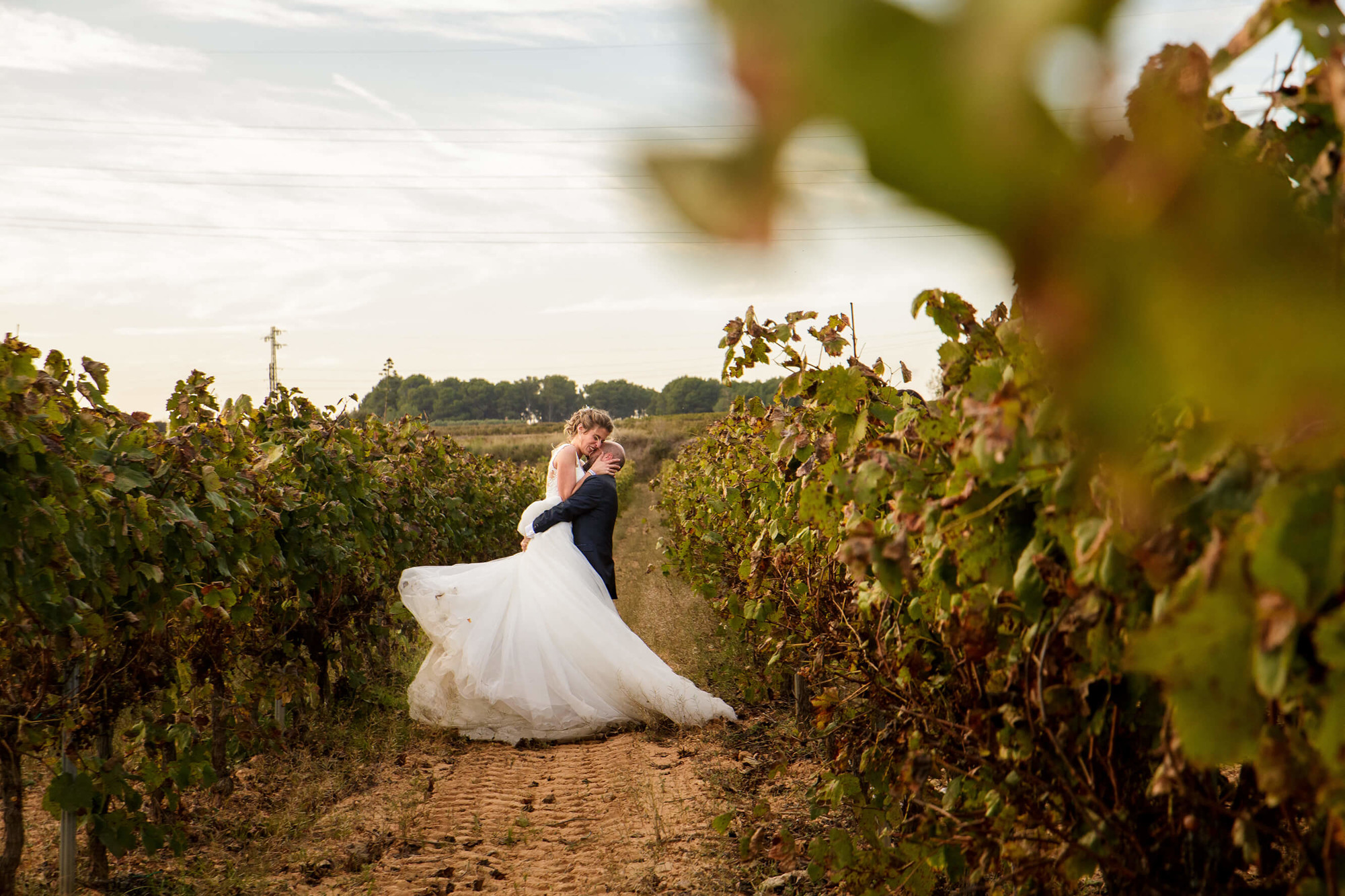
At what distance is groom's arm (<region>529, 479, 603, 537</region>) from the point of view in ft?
24.5

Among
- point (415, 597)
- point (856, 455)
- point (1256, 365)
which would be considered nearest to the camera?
point (1256, 365)

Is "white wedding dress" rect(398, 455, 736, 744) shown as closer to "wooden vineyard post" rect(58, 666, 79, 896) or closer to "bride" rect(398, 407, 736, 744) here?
"bride" rect(398, 407, 736, 744)

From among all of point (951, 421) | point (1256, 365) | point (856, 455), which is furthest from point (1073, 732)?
point (1256, 365)

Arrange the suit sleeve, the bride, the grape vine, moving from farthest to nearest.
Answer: the suit sleeve → the bride → the grape vine

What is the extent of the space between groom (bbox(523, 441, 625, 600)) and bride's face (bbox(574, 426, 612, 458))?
26cm

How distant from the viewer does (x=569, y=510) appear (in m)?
7.47

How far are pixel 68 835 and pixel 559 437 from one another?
174 ft

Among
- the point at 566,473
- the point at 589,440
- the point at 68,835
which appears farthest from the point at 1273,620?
the point at 589,440

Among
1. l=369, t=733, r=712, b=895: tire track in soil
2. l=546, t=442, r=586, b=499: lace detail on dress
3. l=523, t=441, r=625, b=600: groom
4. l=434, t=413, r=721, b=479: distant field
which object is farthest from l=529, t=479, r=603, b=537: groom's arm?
l=434, t=413, r=721, b=479: distant field

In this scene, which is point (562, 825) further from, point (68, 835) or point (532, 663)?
point (68, 835)

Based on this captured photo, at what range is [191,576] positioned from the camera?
13.9 ft

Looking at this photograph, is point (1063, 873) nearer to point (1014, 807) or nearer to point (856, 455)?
point (1014, 807)

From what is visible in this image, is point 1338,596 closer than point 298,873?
Yes

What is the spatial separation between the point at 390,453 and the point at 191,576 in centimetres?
548
